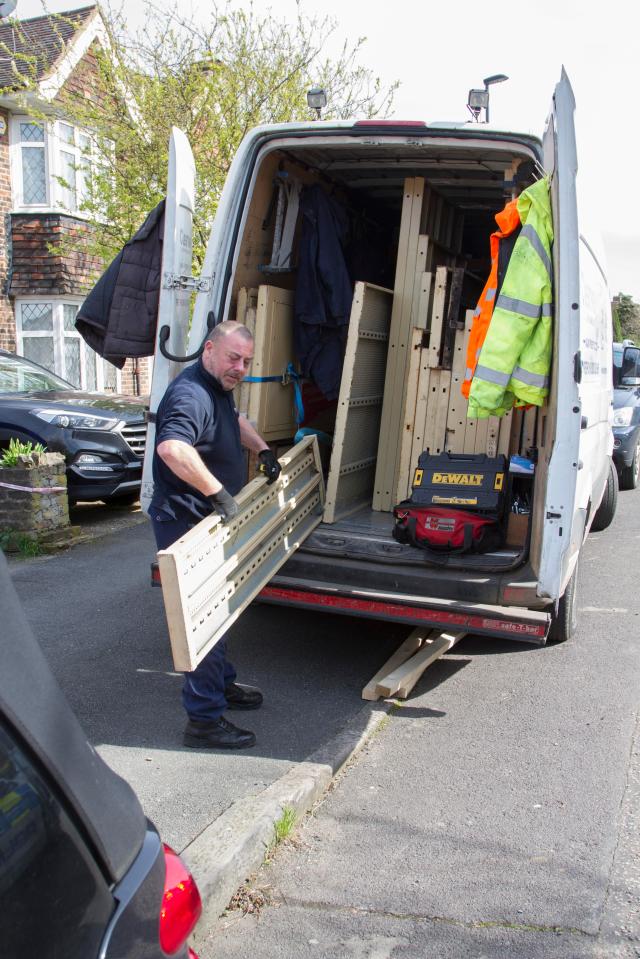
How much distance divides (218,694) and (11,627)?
2665 millimetres

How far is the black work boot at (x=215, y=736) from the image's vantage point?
3.83 metres

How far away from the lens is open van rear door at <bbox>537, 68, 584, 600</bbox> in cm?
379

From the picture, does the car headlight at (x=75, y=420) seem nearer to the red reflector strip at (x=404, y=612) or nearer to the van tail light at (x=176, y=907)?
the red reflector strip at (x=404, y=612)

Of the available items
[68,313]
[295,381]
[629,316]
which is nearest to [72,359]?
[68,313]

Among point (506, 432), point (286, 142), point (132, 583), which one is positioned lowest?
point (132, 583)

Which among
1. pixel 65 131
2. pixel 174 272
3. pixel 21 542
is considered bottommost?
pixel 21 542

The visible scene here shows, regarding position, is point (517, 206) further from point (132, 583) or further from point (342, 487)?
point (132, 583)

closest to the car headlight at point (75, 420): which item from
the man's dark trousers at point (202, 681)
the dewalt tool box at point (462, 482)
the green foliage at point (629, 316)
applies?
the dewalt tool box at point (462, 482)

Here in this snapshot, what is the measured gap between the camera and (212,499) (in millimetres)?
3684

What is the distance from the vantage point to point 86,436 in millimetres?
8125

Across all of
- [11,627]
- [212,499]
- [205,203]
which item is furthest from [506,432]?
[205,203]

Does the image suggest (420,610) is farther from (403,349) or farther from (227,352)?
(403,349)

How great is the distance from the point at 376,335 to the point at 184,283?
163 cm

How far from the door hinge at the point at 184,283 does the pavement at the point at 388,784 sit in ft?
6.62
